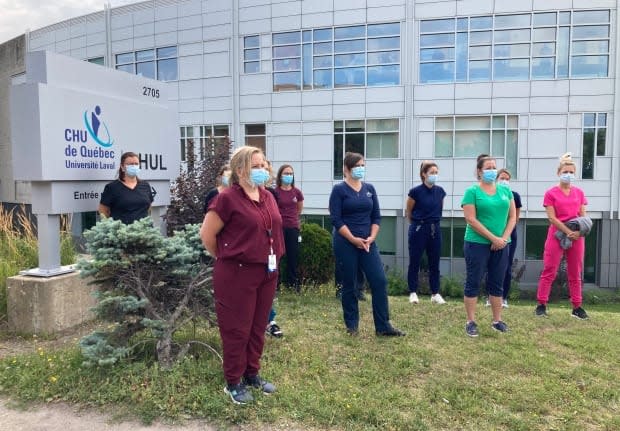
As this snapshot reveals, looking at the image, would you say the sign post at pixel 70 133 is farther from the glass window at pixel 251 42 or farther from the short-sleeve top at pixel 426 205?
A: the glass window at pixel 251 42

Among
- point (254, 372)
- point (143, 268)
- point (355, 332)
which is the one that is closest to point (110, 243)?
point (143, 268)

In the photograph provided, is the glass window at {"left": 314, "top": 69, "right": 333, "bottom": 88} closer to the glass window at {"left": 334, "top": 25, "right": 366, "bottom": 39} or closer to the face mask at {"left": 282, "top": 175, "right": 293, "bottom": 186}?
the glass window at {"left": 334, "top": 25, "right": 366, "bottom": 39}

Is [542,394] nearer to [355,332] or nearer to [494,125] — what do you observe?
[355,332]

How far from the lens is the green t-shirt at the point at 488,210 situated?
501 centimetres

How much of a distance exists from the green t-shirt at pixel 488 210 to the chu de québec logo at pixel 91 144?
13.9ft

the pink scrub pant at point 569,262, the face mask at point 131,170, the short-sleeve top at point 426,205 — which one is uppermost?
the face mask at point 131,170

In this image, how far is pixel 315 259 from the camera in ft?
29.0

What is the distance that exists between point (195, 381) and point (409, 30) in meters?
17.5

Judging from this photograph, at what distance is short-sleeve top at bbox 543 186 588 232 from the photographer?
5.88 m

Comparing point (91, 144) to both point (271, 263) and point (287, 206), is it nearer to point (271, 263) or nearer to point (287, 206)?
point (287, 206)

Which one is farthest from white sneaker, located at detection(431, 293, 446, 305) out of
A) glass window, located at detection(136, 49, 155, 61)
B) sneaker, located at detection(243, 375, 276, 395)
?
glass window, located at detection(136, 49, 155, 61)

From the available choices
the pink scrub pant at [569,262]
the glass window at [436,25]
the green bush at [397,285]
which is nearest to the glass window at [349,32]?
the glass window at [436,25]

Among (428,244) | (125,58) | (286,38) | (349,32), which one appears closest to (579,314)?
(428,244)

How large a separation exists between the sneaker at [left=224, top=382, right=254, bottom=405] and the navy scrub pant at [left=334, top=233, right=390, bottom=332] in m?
1.78
